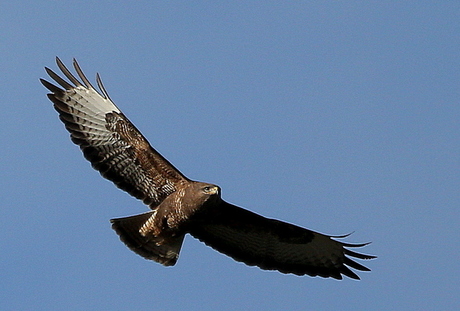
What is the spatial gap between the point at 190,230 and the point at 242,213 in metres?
0.93

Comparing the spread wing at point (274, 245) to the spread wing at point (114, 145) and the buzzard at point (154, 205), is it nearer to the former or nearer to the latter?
the buzzard at point (154, 205)

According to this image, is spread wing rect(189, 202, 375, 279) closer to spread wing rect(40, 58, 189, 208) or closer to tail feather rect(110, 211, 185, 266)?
tail feather rect(110, 211, 185, 266)

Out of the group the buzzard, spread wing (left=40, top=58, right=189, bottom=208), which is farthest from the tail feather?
spread wing (left=40, top=58, right=189, bottom=208)

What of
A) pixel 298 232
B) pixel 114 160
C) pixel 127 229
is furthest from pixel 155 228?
pixel 298 232

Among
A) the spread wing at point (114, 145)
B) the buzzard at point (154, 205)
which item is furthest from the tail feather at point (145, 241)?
the spread wing at point (114, 145)

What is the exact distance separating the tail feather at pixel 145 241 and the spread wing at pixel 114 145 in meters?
0.37

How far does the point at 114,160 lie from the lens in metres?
12.2

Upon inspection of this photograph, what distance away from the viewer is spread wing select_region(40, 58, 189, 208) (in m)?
12.1

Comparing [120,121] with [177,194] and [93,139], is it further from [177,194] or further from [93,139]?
[177,194]

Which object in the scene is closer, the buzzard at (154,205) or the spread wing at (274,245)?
the buzzard at (154,205)

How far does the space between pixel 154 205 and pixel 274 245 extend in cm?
205

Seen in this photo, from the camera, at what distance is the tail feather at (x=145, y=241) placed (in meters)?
12.0

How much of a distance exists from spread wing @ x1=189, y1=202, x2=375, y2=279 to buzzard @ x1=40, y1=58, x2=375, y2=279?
15 mm

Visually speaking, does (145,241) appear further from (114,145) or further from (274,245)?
(274,245)
